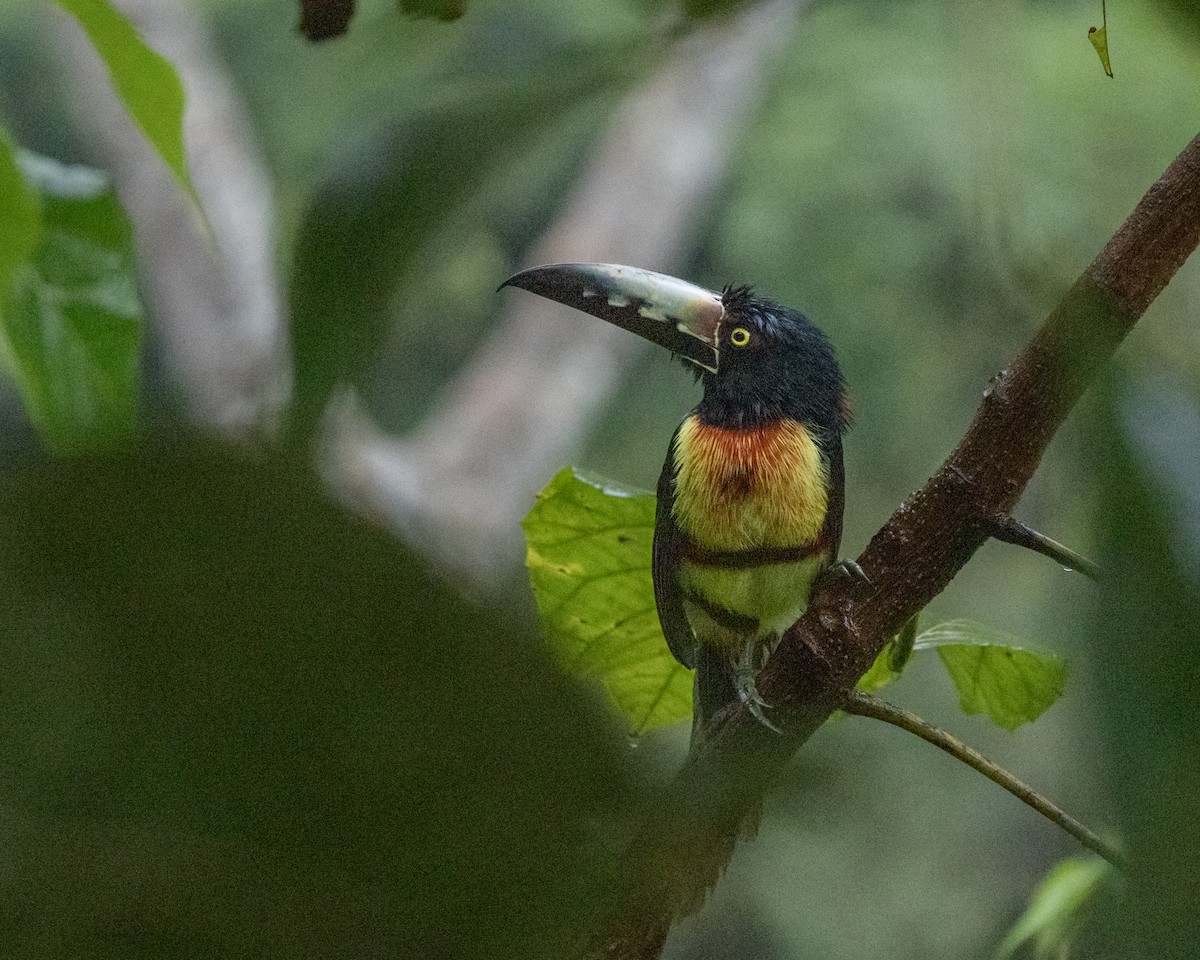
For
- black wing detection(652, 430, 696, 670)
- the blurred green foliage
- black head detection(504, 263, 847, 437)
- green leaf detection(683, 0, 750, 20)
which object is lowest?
black wing detection(652, 430, 696, 670)

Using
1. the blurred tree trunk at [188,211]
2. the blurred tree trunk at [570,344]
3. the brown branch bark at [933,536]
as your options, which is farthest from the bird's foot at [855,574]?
the blurred tree trunk at [188,211]

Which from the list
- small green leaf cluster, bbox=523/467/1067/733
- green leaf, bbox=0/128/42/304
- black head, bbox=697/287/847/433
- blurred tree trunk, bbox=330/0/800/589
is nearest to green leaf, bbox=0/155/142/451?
green leaf, bbox=0/128/42/304

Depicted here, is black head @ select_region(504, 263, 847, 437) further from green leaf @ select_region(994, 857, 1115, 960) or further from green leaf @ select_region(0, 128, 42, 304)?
green leaf @ select_region(0, 128, 42, 304)

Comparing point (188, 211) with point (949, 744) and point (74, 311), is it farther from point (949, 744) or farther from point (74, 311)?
point (949, 744)

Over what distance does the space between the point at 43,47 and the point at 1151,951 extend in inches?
161

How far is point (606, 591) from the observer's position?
74 cm

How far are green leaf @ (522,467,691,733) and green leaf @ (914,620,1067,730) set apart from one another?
0.18 metres

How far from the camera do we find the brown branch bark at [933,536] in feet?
0.93

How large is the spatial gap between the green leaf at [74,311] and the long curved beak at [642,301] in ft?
0.84

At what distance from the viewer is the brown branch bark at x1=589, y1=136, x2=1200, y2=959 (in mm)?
283

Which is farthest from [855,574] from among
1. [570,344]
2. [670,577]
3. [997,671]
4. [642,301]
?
[570,344]

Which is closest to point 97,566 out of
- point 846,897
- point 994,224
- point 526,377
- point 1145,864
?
point 1145,864

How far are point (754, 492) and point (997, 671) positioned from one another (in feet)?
0.73

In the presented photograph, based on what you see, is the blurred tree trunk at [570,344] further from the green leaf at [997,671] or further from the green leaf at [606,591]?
the green leaf at [997,671]
